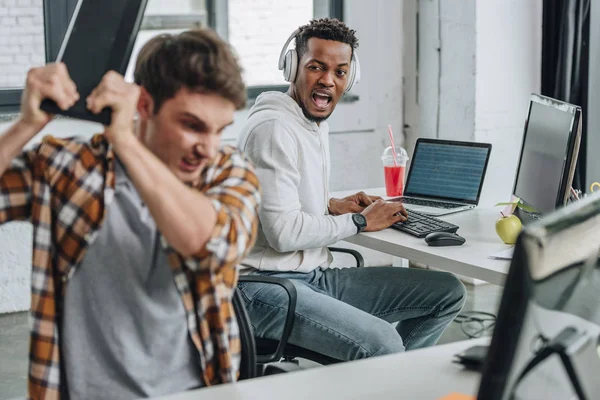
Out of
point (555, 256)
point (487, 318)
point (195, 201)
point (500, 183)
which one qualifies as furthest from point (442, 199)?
point (555, 256)

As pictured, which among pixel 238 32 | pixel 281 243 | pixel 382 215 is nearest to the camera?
pixel 281 243

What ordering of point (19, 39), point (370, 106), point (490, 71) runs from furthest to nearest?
point (370, 106) → point (490, 71) → point (19, 39)

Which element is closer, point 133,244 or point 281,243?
point 133,244

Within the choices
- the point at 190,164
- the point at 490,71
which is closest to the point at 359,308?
the point at 190,164

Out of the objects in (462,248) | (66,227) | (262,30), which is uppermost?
(262,30)

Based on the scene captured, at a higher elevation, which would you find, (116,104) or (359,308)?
(116,104)

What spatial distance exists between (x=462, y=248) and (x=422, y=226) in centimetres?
20

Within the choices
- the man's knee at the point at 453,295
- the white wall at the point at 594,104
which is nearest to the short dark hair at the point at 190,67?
the man's knee at the point at 453,295

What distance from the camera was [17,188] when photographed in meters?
1.35

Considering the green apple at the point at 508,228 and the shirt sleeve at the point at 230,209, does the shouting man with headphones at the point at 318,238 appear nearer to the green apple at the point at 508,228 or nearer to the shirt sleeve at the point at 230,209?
the green apple at the point at 508,228

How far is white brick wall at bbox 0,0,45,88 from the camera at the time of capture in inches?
153

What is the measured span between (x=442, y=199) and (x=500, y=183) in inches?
58.8

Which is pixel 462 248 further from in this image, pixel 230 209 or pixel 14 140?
pixel 14 140

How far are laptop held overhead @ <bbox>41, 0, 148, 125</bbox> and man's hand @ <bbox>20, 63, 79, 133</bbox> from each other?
1.7 inches
